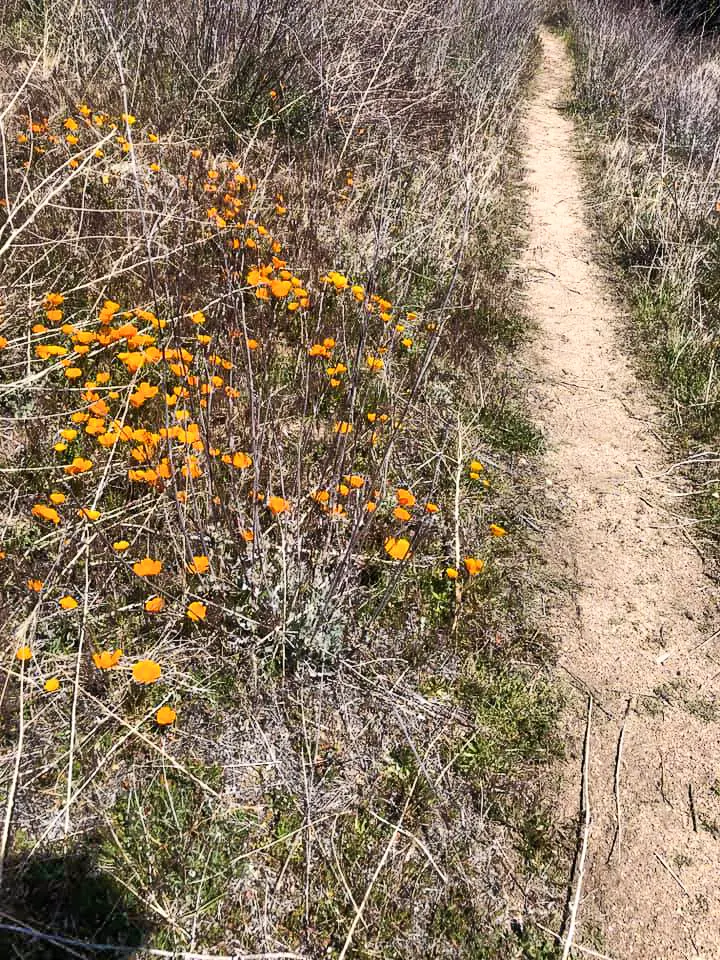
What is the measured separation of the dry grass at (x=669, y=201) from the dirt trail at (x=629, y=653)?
268 millimetres

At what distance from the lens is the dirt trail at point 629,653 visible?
2.22 m

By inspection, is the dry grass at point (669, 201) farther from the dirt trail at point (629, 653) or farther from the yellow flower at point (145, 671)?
the yellow flower at point (145, 671)

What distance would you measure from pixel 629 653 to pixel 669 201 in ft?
17.5

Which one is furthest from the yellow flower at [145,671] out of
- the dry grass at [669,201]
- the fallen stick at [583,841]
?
the dry grass at [669,201]

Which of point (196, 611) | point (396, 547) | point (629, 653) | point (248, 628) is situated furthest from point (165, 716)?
point (629, 653)

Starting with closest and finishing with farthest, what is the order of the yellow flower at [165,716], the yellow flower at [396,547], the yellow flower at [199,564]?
the yellow flower at [165,716] < the yellow flower at [199,564] < the yellow flower at [396,547]

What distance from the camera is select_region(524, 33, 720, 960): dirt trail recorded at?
2.22 metres

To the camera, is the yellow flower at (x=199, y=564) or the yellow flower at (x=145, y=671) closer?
the yellow flower at (x=145, y=671)

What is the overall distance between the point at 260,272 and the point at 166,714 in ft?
8.01

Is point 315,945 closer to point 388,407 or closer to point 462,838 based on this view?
point 462,838

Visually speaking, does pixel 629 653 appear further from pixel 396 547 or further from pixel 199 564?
pixel 199 564

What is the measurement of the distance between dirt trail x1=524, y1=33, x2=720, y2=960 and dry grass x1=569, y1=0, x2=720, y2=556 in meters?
0.27

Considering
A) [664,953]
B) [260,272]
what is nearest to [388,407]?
[260,272]

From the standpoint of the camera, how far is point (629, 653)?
119 inches
